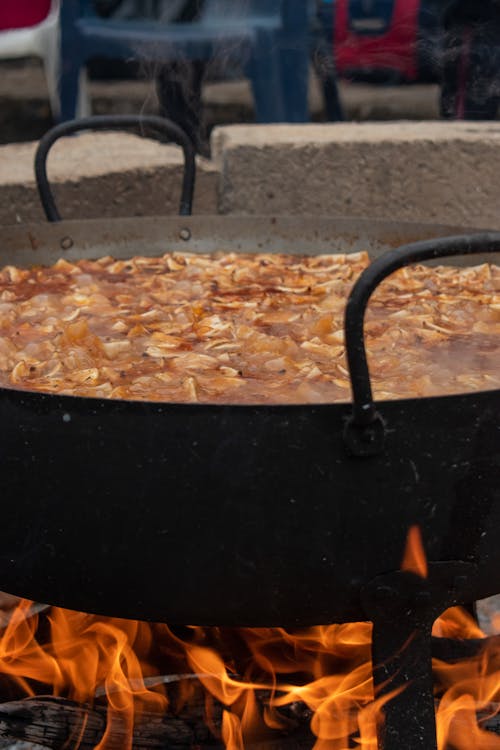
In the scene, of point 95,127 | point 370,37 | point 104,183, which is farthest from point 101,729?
point 370,37

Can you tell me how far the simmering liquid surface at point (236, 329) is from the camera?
1884mm

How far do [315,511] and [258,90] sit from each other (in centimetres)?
448

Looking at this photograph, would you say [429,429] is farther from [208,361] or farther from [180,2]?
[180,2]

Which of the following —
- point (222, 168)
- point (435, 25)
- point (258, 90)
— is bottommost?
point (222, 168)

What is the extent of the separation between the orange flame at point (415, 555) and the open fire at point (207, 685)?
17.8 inches

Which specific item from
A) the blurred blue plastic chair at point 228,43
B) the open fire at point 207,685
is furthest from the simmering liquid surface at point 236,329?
the blurred blue plastic chair at point 228,43

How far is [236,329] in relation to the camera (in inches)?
87.5

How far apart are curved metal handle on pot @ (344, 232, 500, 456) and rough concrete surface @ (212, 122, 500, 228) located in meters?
2.18

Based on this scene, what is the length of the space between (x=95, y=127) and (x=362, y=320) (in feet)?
5.64

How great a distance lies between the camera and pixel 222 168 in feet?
11.9

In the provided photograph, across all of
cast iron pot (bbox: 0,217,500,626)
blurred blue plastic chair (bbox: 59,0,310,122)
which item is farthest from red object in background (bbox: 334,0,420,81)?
cast iron pot (bbox: 0,217,500,626)

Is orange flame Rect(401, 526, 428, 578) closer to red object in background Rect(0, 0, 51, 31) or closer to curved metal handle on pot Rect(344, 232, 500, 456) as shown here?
curved metal handle on pot Rect(344, 232, 500, 456)

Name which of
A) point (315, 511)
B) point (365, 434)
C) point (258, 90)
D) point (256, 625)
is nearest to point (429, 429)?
point (365, 434)

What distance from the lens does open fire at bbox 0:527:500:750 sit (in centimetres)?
196
